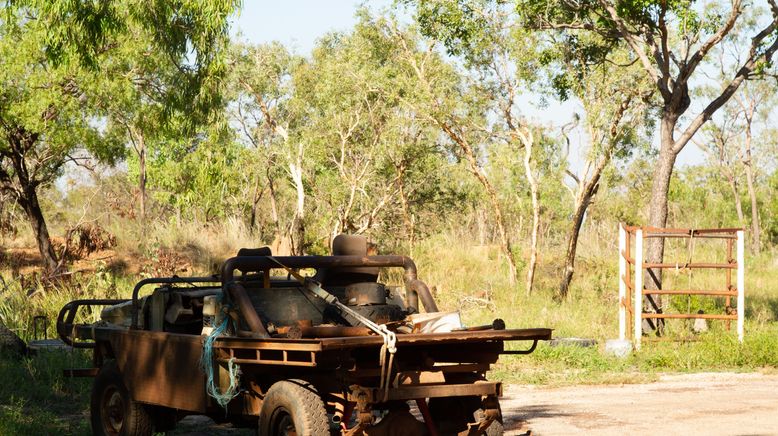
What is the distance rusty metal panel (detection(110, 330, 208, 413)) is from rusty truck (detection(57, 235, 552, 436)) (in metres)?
0.01

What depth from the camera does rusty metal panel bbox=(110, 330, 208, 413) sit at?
7524 mm

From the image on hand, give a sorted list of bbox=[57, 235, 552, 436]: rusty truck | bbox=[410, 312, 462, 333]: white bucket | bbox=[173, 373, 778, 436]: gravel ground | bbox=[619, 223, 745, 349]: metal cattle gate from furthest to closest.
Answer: bbox=[619, 223, 745, 349]: metal cattle gate
bbox=[173, 373, 778, 436]: gravel ground
bbox=[410, 312, 462, 333]: white bucket
bbox=[57, 235, 552, 436]: rusty truck

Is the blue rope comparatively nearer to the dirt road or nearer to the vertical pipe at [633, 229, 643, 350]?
the dirt road

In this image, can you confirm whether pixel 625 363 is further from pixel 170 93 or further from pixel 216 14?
pixel 170 93

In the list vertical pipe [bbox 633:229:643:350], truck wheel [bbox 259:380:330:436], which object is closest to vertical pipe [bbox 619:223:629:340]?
vertical pipe [bbox 633:229:643:350]

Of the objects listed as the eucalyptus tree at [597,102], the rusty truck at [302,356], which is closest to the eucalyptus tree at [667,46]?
the eucalyptus tree at [597,102]

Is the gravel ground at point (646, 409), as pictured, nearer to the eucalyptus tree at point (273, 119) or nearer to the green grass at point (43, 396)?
the green grass at point (43, 396)

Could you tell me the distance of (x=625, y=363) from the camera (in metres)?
14.8

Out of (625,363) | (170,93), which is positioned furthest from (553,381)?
(170,93)

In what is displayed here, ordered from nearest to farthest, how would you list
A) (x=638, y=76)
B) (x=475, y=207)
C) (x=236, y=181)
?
1. (x=638, y=76)
2. (x=236, y=181)
3. (x=475, y=207)

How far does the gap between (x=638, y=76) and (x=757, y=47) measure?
17.3ft

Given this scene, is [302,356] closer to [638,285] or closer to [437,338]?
[437,338]

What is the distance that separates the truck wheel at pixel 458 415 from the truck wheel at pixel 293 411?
120 cm

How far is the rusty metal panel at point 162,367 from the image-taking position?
7524 mm
